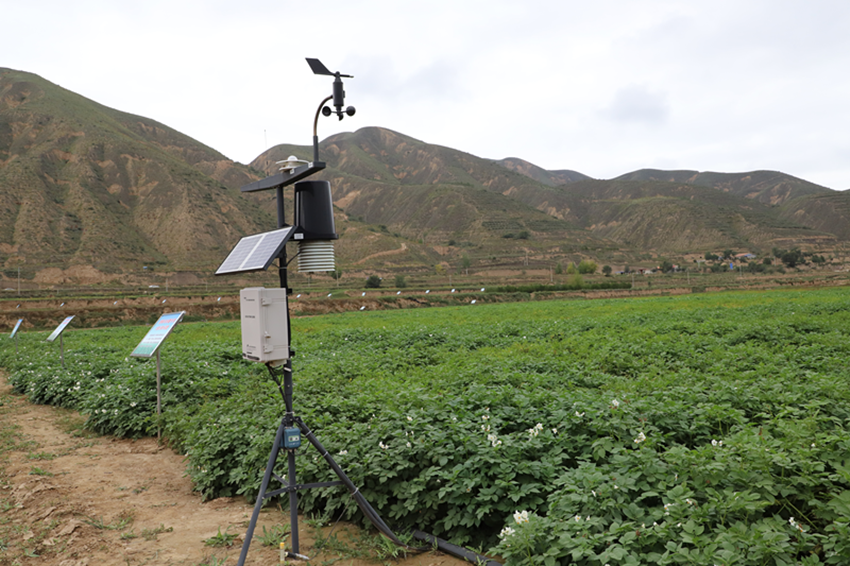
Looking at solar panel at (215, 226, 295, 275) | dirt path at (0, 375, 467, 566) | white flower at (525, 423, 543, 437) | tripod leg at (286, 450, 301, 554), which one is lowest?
dirt path at (0, 375, 467, 566)

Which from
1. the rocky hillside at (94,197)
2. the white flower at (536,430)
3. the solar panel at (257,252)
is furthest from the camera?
the rocky hillside at (94,197)

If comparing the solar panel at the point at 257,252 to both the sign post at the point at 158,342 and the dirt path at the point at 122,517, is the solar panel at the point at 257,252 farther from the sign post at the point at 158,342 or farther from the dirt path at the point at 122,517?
the sign post at the point at 158,342

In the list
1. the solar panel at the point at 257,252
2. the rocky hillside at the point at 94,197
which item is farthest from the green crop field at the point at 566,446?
the rocky hillside at the point at 94,197

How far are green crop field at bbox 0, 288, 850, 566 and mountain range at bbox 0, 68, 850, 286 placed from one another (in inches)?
1391

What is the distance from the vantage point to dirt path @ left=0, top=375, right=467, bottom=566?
4.43 metres

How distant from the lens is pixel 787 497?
3812 millimetres

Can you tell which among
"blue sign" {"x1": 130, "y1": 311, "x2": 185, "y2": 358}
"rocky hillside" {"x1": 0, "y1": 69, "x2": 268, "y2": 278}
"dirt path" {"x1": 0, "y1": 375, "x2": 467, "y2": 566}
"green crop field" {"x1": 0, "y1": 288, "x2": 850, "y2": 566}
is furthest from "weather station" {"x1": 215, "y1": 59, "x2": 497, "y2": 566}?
"rocky hillside" {"x1": 0, "y1": 69, "x2": 268, "y2": 278}

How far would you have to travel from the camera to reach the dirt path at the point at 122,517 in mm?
4434

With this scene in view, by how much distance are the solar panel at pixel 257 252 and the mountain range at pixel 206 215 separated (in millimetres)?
37989

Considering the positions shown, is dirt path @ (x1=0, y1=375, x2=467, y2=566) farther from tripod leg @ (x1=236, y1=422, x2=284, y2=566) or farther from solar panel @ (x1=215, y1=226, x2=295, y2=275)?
solar panel @ (x1=215, y1=226, x2=295, y2=275)

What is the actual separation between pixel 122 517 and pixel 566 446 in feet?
16.0

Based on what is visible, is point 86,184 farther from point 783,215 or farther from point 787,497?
point 783,215

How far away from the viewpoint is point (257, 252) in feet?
14.4

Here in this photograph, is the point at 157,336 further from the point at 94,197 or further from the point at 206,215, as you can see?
the point at 94,197
